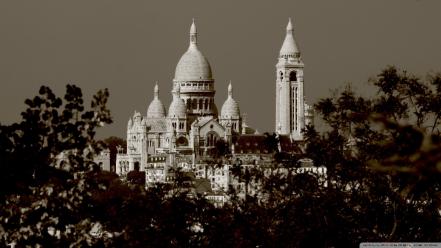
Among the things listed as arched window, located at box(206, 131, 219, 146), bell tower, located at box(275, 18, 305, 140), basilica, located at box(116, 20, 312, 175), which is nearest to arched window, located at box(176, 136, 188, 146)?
basilica, located at box(116, 20, 312, 175)

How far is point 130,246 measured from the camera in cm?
2439

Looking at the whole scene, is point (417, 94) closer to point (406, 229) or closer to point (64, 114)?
point (406, 229)

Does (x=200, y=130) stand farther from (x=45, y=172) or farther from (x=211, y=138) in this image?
(x=45, y=172)

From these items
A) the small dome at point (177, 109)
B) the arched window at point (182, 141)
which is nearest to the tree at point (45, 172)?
the small dome at point (177, 109)

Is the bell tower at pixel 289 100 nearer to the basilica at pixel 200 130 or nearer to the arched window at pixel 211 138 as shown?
the basilica at pixel 200 130

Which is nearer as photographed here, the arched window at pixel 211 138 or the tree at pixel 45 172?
the tree at pixel 45 172

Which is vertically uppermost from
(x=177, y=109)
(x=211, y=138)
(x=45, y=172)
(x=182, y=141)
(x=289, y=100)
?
(x=289, y=100)

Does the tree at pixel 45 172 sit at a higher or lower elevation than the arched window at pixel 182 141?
lower

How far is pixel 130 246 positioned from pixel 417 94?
12.9m

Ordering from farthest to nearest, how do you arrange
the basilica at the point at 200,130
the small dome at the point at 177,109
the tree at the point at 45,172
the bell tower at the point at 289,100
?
the bell tower at the point at 289,100
the small dome at the point at 177,109
the basilica at the point at 200,130
the tree at the point at 45,172

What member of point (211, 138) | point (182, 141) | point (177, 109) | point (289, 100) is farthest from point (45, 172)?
point (289, 100)

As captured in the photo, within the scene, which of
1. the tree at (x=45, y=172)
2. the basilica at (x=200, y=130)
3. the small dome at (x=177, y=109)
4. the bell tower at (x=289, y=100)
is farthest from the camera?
the bell tower at (x=289, y=100)

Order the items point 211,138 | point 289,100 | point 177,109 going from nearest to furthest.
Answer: point 211,138 < point 177,109 < point 289,100

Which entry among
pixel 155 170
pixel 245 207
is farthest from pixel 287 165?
pixel 155 170
